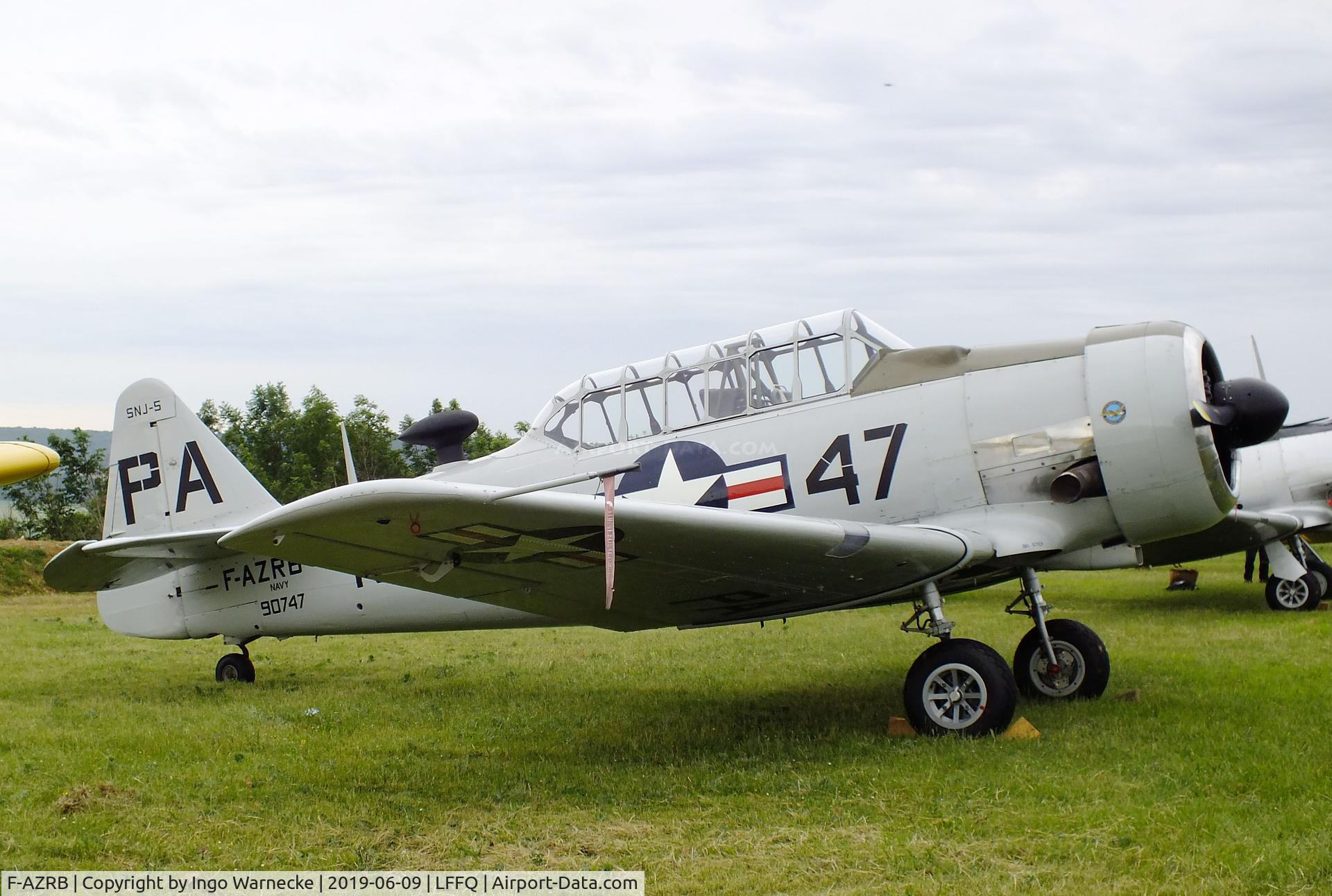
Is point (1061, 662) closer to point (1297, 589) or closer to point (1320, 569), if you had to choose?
point (1297, 589)

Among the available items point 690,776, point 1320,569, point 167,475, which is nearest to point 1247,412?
point 690,776

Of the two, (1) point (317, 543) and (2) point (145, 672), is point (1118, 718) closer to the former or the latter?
(1) point (317, 543)

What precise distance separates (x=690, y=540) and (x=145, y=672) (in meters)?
7.44

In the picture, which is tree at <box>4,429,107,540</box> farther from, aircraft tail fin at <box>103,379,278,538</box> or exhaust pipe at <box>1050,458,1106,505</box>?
exhaust pipe at <box>1050,458,1106,505</box>

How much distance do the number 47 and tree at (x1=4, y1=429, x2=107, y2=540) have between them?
39.7 meters

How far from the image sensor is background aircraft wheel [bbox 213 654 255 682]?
980cm

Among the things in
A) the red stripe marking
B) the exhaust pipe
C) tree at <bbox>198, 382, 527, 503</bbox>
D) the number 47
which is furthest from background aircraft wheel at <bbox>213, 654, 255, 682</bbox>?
tree at <bbox>198, 382, 527, 503</bbox>

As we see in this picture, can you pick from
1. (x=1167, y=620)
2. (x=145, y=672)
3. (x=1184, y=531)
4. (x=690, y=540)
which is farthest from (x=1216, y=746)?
(x=145, y=672)

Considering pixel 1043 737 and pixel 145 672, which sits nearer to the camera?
pixel 1043 737

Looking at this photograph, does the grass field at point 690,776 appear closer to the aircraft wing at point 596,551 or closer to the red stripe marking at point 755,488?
the aircraft wing at point 596,551

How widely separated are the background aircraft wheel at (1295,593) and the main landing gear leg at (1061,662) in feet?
26.5

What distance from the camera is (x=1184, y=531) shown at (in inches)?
256

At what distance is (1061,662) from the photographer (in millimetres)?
7789

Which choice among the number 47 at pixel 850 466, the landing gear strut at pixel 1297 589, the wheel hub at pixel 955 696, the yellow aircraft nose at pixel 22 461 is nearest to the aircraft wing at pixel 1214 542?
the landing gear strut at pixel 1297 589
